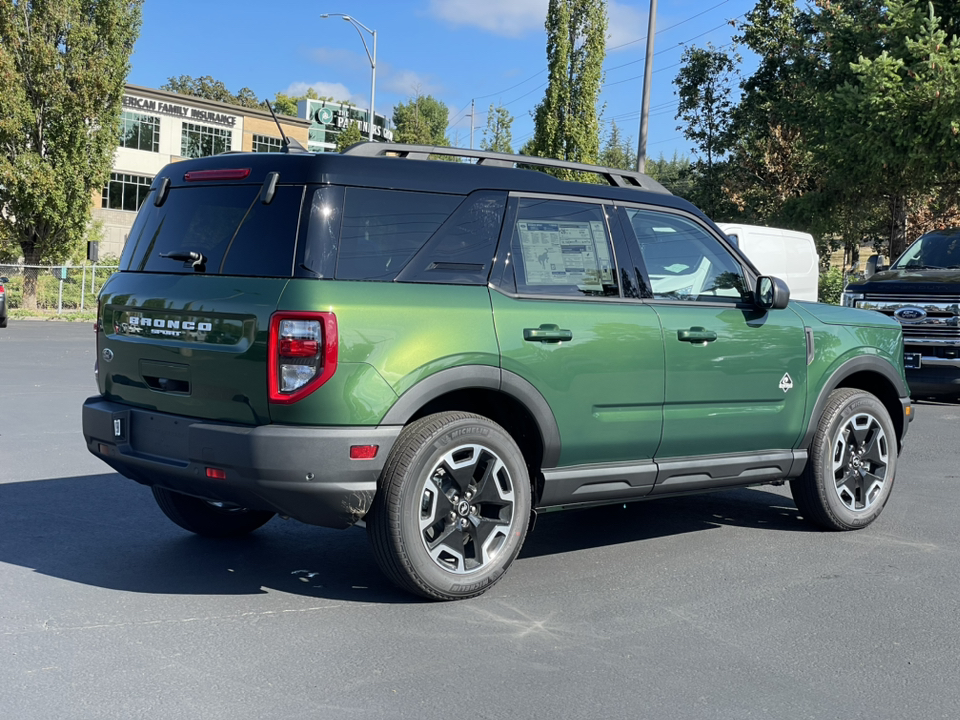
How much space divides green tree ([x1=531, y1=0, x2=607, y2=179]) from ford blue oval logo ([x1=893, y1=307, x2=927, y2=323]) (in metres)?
24.7

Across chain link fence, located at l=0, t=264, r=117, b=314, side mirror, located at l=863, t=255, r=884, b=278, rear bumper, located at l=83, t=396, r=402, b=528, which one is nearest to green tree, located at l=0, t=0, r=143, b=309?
chain link fence, located at l=0, t=264, r=117, b=314

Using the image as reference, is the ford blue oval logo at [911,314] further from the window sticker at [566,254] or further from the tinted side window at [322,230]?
the tinted side window at [322,230]

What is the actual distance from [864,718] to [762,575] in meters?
1.93

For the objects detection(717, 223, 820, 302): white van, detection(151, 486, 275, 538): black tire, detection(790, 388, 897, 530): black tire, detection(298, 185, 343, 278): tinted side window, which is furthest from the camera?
detection(717, 223, 820, 302): white van

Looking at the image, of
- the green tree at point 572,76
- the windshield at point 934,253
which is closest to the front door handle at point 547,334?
the windshield at point 934,253

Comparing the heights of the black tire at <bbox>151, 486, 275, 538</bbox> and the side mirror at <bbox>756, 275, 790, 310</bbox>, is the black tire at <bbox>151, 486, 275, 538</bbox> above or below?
below

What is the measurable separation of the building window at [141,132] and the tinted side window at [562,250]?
56.1 metres

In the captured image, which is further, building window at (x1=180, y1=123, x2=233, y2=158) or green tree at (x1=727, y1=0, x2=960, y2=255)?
building window at (x1=180, y1=123, x2=233, y2=158)

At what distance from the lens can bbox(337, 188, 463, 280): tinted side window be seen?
4805 mm

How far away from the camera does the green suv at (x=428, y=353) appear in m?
4.65

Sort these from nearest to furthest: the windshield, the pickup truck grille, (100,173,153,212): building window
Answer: the pickup truck grille
the windshield
(100,173,153,212): building window

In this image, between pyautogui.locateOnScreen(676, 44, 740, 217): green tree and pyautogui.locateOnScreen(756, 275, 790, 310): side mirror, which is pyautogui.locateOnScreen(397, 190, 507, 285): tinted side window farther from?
pyautogui.locateOnScreen(676, 44, 740, 217): green tree

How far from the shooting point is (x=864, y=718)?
3.77 meters

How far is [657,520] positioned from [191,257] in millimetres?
3530
